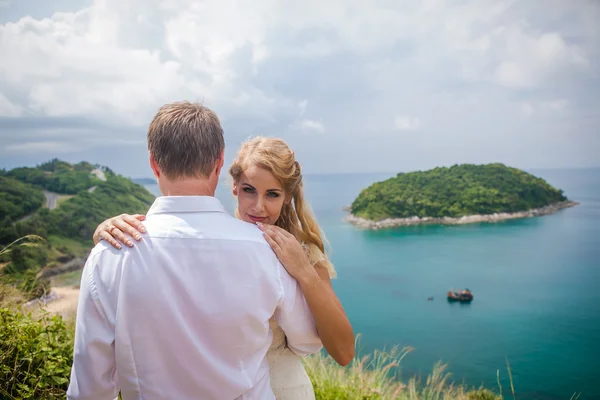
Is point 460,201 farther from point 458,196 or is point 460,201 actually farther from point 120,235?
point 120,235

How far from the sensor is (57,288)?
27.7m

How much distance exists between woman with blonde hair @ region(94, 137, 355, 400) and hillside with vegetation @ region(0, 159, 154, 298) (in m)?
31.0

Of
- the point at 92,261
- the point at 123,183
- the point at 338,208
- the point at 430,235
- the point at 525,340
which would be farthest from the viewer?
A: the point at 338,208

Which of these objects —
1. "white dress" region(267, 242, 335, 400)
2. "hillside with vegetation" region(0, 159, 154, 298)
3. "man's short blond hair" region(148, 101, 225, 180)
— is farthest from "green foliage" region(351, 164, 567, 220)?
"man's short blond hair" region(148, 101, 225, 180)

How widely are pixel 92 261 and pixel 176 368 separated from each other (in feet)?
1.31

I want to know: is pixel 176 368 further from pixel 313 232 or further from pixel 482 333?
pixel 482 333

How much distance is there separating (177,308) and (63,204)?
50.4m

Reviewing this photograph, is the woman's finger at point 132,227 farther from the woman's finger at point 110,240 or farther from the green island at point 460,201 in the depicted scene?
the green island at point 460,201

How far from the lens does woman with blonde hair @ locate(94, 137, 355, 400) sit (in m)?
1.39

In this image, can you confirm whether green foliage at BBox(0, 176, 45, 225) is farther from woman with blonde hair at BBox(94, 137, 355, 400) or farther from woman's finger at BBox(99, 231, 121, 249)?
woman's finger at BBox(99, 231, 121, 249)

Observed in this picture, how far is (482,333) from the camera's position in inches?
1517

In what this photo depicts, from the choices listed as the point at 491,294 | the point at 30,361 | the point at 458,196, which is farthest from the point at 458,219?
the point at 30,361

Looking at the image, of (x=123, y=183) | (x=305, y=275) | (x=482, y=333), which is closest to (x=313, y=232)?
(x=305, y=275)

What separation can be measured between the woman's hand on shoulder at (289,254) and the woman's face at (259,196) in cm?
79
